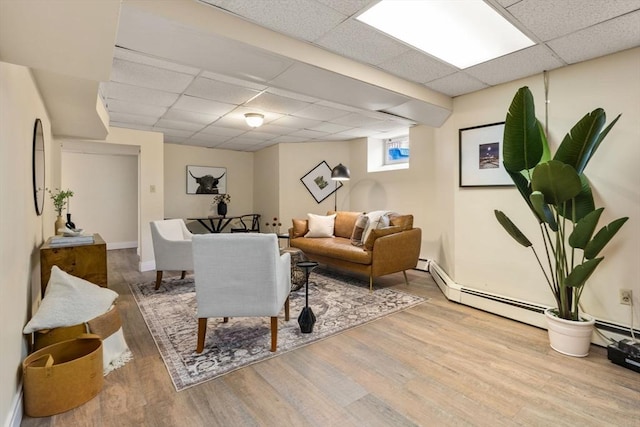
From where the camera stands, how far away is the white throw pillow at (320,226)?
4.87m

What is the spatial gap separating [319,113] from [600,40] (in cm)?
281

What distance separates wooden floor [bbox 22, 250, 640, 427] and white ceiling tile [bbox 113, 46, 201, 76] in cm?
223

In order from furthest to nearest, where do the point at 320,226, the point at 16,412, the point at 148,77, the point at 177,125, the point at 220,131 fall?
1. the point at 220,131
2. the point at 320,226
3. the point at 177,125
4. the point at 148,77
5. the point at 16,412

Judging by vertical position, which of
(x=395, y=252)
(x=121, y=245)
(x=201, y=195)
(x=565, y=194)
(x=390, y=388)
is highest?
(x=201, y=195)

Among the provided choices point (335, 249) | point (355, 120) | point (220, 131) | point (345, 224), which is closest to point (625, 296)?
point (335, 249)

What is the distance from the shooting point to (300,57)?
7.48ft

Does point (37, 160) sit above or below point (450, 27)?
below

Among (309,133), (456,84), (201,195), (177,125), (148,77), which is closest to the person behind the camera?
(148,77)

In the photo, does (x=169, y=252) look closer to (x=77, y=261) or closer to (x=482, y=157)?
(x=77, y=261)

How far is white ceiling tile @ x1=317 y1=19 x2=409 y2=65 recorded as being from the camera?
2.11 metres

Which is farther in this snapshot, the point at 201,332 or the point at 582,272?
the point at 201,332

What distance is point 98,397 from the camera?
1.79 meters

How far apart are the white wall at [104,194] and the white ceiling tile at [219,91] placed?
4479 mm

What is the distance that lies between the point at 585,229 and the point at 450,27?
1666 mm
